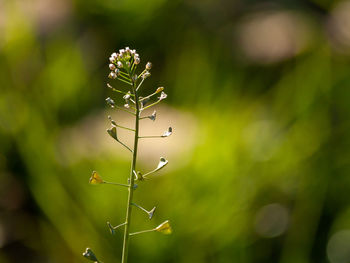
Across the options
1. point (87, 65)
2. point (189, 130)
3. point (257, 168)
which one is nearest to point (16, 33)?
point (87, 65)

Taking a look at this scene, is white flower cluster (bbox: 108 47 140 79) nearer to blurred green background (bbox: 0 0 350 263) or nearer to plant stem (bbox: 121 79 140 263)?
plant stem (bbox: 121 79 140 263)

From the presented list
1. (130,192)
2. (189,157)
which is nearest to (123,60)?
(130,192)

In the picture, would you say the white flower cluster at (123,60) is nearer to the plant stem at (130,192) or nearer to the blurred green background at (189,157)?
the plant stem at (130,192)

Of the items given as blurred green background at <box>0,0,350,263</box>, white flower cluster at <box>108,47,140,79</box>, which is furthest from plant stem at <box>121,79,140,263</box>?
blurred green background at <box>0,0,350,263</box>

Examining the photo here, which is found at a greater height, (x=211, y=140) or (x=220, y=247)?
(x=211, y=140)

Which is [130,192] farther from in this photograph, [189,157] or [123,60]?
[189,157]

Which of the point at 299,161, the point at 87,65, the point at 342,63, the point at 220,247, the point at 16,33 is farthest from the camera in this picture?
the point at 87,65

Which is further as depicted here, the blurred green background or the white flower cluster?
the blurred green background

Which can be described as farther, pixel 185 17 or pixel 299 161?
pixel 185 17

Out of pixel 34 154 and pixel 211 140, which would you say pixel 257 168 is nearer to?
pixel 211 140
